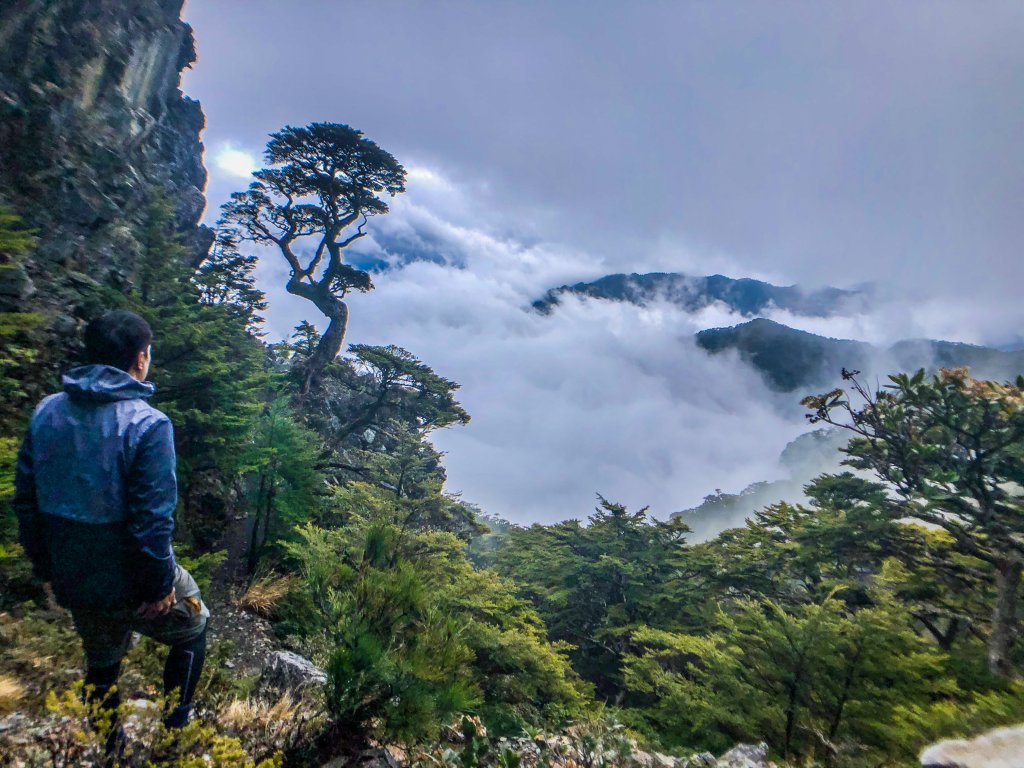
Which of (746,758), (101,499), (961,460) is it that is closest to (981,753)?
(746,758)

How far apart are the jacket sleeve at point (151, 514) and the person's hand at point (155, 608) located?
0.03 m

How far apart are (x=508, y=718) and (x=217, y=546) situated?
40.2 feet

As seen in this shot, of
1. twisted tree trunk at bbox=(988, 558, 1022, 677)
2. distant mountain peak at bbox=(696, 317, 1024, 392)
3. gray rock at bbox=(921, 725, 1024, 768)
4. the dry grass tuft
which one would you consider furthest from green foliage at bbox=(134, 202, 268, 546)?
distant mountain peak at bbox=(696, 317, 1024, 392)

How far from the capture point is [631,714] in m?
9.36

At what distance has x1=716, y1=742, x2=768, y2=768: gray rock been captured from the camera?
4617mm

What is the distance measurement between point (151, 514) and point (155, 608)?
493 mm

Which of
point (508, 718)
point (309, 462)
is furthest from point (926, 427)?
point (309, 462)

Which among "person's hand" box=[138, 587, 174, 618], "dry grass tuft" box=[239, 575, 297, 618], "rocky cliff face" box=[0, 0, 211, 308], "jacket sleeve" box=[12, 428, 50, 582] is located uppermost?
"rocky cliff face" box=[0, 0, 211, 308]

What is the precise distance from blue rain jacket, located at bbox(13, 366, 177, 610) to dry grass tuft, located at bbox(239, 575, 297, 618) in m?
9.41

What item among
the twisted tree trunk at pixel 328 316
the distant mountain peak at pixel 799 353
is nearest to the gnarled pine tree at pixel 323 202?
the twisted tree trunk at pixel 328 316

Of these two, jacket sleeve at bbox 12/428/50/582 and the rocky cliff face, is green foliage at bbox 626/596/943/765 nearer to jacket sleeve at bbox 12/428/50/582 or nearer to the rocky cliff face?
jacket sleeve at bbox 12/428/50/582

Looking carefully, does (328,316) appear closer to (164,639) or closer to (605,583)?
(605,583)

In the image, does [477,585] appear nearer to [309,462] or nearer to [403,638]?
[403,638]

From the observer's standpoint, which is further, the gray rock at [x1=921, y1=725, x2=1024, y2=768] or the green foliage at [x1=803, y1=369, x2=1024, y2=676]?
the green foliage at [x1=803, y1=369, x2=1024, y2=676]
